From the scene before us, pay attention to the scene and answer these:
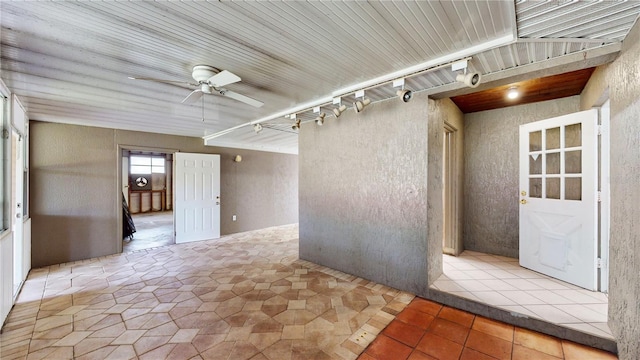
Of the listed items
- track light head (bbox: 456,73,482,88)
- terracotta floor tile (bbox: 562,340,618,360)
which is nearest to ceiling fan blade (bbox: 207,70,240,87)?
track light head (bbox: 456,73,482,88)

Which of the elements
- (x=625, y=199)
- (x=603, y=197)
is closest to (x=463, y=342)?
(x=625, y=199)

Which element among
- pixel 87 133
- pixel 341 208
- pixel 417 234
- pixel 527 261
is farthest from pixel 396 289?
pixel 87 133

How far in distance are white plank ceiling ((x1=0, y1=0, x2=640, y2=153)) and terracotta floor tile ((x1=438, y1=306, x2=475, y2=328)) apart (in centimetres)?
221

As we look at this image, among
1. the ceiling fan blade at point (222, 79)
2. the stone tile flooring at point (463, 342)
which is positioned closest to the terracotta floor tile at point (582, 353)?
the stone tile flooring at point (463, 342)

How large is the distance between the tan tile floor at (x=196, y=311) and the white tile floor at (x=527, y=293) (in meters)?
0.65

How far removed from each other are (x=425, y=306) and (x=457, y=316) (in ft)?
0.94

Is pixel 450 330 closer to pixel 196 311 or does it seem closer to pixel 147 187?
pixel 196 311

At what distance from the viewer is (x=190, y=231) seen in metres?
5.16

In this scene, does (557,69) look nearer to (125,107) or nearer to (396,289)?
(396,289)

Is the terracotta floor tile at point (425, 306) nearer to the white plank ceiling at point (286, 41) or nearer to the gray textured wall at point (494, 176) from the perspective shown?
the gray textured wall at point (494, 176)

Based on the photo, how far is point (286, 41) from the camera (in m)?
1.77

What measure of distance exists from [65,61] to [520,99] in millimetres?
4968

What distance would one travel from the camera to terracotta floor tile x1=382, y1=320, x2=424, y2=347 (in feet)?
6.34

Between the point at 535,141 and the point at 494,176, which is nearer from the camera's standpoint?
the point at 535,141
